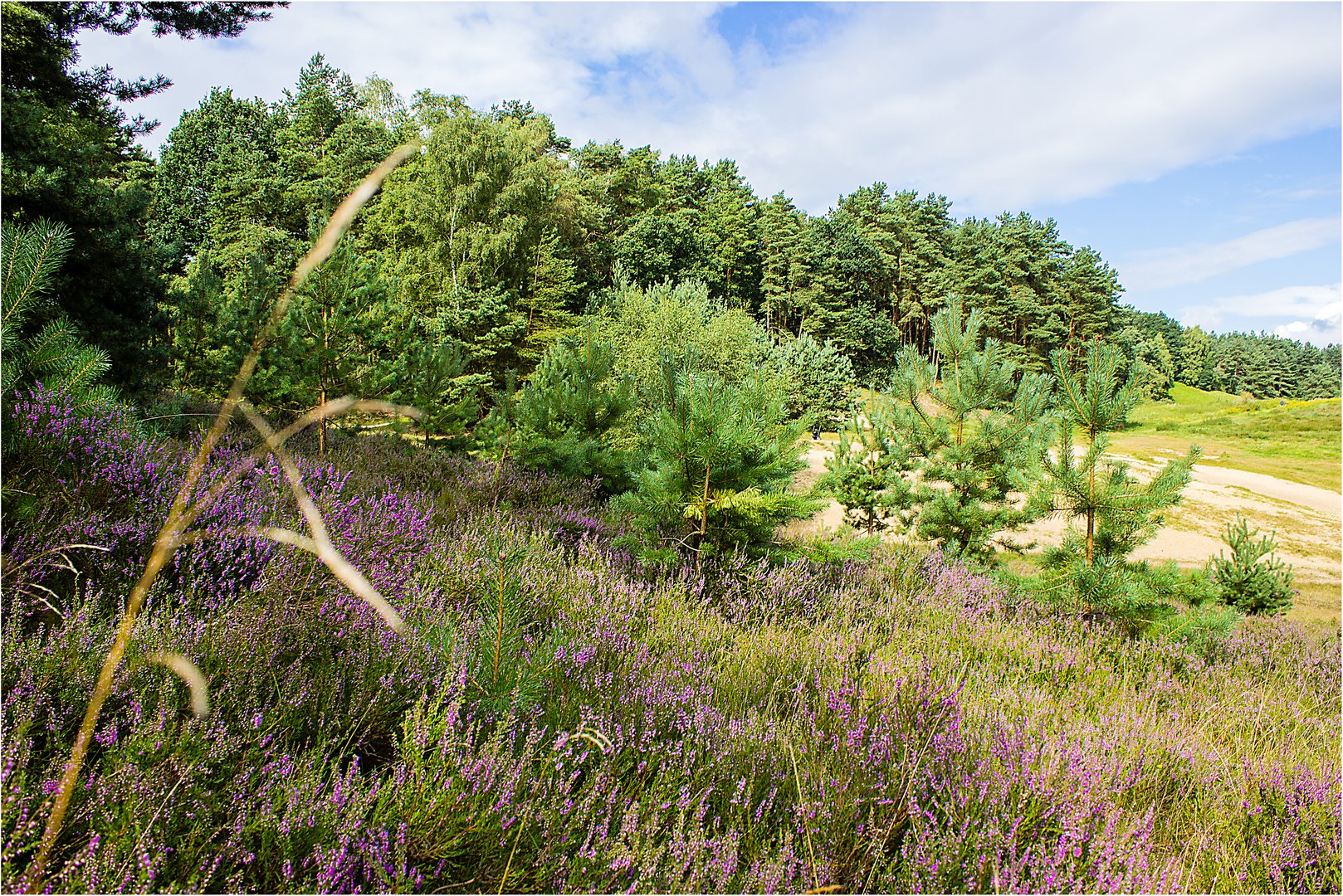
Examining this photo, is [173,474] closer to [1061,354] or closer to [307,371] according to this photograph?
[307,371]

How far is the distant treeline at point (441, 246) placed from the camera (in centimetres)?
730

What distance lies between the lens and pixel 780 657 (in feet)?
9.39

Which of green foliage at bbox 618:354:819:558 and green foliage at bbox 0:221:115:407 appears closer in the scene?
green foliage at bbox 0:221:115:407

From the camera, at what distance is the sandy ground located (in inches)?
466

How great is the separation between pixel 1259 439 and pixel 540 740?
5084 cm

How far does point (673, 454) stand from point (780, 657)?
165cm

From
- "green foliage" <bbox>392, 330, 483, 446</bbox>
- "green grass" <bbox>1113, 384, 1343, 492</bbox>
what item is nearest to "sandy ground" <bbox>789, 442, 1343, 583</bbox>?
"green grass" <bbox>1113, 384, 1343, 492</bbox>

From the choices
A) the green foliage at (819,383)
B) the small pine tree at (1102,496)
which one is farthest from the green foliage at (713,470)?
the green foliage at (819,383)

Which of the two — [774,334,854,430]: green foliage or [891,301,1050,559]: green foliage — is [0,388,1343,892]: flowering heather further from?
[774,334,854,430]: green foliage

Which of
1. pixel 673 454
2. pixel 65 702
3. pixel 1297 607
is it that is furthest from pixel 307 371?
pixel 1297 607

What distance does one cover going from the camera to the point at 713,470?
164 inches

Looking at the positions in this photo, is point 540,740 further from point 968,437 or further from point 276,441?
point 968,437

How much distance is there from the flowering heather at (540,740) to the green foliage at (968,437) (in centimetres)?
297

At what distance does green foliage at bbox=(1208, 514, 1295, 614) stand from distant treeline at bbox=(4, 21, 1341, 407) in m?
4.61
